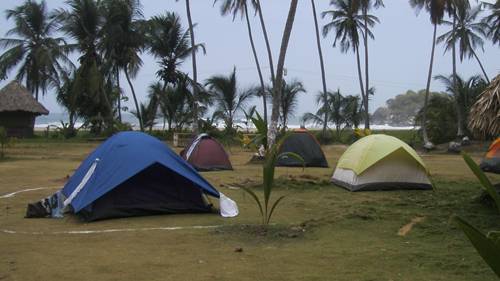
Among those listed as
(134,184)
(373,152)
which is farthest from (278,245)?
(373,152)

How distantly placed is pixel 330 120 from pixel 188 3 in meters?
12.9

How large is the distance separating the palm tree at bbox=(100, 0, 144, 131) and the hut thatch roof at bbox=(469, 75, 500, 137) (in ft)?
83.5

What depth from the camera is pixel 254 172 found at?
1582 centimetres

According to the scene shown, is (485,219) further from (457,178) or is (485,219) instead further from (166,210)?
(457,178)

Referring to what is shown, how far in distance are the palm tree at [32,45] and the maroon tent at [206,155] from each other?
2178 cm

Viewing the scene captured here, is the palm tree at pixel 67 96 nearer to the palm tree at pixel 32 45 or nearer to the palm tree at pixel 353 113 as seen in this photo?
the palm tree at pixel 32 45

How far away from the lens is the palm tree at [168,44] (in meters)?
33.2

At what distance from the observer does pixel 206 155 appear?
1616 cm

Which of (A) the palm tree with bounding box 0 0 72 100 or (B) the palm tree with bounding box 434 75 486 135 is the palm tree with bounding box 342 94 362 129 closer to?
(B) the palm tree with bounding box 434 75 486 135

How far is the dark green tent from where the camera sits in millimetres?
17281

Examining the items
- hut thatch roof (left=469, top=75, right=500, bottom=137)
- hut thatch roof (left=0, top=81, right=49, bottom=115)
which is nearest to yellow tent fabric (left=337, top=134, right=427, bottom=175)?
hut thatch roof (left=469, top=75, right=500, bottom=137)

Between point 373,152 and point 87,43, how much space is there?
24.8 m

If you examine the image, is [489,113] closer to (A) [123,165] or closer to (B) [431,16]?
(A) [123,165]

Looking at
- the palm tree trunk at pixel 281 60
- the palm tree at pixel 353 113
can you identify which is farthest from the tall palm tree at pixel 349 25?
the palm tree trunk at pixel 281 60
